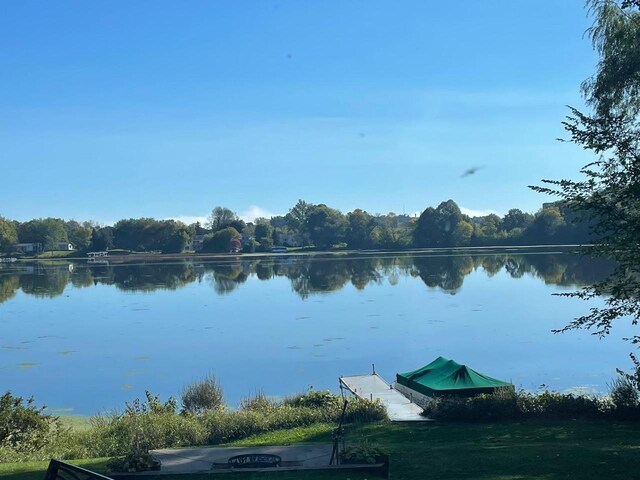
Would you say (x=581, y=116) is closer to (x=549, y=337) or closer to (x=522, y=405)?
(x=522, y=405)

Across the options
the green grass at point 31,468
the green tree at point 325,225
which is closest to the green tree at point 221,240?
the green tree at point 325,225

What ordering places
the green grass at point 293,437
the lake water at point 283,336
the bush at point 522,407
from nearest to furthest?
the green grass at point 293,437 → the bush at point 522,407 → the lake water at point 283,336

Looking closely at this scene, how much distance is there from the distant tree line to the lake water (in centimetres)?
5725

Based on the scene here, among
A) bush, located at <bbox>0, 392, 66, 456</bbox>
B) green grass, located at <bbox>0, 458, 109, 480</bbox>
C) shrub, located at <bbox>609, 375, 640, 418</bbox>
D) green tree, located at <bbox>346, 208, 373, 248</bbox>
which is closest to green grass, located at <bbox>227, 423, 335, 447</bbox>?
green grass, located at <bbox>0, 458, 109, 480</bbox>

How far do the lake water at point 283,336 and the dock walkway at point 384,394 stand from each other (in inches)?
38.6

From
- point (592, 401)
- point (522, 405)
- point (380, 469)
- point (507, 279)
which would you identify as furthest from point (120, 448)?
point (507, 279)

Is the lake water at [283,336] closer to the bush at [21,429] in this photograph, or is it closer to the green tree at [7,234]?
the bush at [21,429]

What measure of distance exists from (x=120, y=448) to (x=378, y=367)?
1420cm

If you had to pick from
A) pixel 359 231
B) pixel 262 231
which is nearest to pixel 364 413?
pixel 359 231

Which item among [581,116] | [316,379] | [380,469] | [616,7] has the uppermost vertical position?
[616,7]

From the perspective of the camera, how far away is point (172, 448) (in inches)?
465

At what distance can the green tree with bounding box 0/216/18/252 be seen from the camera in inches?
4941

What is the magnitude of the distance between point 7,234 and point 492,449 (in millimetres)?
131189

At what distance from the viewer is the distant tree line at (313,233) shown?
119 metres
